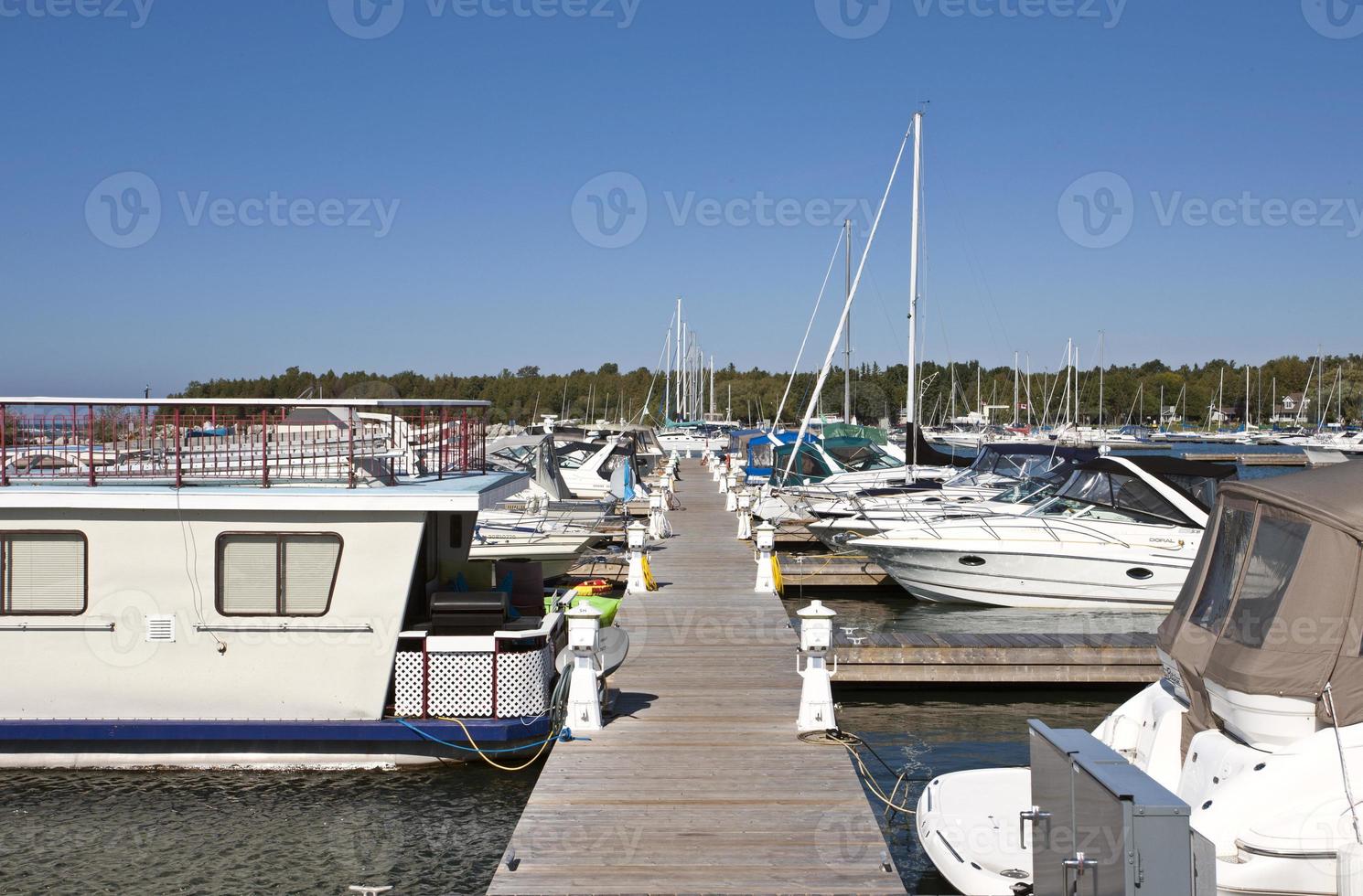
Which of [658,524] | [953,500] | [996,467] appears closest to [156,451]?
[658,524]

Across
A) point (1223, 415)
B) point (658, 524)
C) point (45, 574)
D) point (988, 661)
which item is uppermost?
point (1223, 415)

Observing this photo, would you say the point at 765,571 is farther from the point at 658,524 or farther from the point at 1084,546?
the point at 658,524

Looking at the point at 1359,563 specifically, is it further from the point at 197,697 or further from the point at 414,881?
the point at 197,697

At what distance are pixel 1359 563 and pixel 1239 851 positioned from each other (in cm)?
208

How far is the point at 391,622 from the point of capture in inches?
435

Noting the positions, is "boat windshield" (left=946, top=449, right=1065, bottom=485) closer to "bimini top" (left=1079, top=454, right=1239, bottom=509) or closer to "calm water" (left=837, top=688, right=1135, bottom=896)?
"bimini top" (left=1079, top=454, right=1239, bottom=509)

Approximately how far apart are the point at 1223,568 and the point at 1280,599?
30.4 inches

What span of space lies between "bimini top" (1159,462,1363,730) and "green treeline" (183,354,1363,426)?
254ft

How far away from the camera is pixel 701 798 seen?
8.91 metres

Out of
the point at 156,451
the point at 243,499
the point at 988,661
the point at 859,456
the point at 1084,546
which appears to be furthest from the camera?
the point at 859,456

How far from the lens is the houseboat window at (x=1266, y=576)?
823 cm

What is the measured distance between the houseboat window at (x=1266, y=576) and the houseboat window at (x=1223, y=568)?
0.12 metres

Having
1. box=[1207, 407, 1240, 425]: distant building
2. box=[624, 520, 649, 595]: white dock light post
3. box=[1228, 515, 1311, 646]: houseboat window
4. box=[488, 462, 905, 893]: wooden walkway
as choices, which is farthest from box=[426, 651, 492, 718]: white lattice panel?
box=[1207, 407, 1240, 425]: distant building

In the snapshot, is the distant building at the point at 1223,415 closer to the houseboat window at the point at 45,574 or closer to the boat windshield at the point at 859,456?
the boat windshield at the point at 859,456
